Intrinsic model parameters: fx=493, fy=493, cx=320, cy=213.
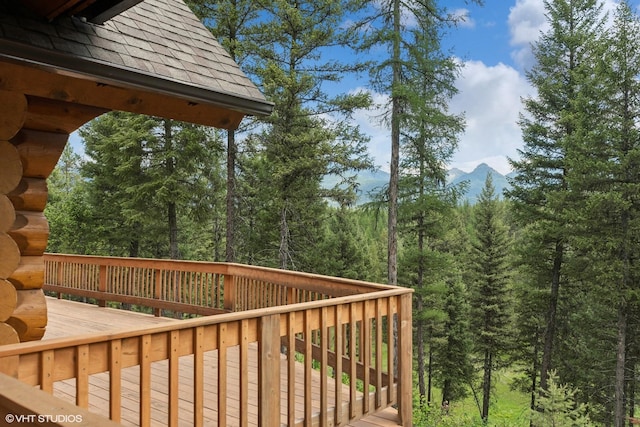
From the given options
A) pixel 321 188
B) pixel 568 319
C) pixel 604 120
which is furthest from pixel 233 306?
pixel 568 319

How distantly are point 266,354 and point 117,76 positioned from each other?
8.27 ft

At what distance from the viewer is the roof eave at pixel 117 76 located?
3.52m

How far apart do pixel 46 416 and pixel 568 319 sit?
81.1 ft

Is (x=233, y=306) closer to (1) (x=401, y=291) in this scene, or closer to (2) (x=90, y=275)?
(1) (x=401, y=291)

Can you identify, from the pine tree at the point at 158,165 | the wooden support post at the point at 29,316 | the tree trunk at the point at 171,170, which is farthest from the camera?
the tree trunk at the point at 171,170

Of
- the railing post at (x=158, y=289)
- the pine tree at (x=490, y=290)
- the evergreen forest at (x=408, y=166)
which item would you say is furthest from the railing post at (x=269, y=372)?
the pine tree at (x=490, y=290)

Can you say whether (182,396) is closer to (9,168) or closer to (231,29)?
(9,168)

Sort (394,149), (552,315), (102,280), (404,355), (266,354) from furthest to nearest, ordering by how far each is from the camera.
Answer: (552,315) → (394,149) → (102,280) → (404,355) → (266,354)

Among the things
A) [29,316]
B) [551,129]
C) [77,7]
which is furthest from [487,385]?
[77,7]

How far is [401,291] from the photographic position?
185 inches

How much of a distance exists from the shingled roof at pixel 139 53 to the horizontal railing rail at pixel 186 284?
2100mm

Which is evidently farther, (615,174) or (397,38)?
(615,174)

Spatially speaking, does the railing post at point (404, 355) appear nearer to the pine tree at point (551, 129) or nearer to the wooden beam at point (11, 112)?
the wooden beam at point (11, 112)

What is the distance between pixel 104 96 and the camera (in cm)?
445
